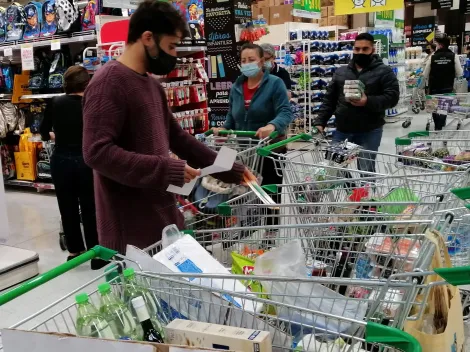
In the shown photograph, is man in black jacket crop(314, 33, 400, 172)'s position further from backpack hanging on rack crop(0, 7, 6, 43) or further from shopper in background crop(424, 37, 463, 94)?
shopper in background crop(424, 37, 463, 94)

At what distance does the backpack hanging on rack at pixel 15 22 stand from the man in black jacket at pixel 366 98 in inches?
174

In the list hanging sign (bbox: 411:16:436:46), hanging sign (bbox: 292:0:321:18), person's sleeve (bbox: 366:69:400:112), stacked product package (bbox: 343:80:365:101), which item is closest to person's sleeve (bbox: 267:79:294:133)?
stacked product package (bbox: 343:80:365:101)

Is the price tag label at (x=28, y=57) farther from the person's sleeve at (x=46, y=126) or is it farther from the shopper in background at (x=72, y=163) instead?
the shopper in background at (x=72, y=163)

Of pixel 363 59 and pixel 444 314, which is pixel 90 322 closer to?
pixel 444 314

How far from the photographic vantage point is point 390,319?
150 cm

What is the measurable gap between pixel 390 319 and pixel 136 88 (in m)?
1.29

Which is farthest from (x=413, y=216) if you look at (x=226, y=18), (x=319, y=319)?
(x=226, y=18)

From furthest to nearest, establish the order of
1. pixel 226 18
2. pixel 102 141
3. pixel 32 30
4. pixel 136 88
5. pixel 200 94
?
pixel 226 18 → pixel 32 30 → pixel 200 94 → pixel 136 88 → pixel 102 141

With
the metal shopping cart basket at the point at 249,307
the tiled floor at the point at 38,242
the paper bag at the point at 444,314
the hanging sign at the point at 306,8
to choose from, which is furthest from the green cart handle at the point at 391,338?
the hanging sign at the point at 306,8

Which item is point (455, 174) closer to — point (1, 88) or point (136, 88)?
point (136, 88)

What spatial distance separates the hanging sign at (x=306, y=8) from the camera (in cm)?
1012

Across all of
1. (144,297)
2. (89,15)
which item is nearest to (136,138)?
(144,297)

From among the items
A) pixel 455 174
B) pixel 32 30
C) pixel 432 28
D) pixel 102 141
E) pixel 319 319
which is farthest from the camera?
pixel 432 28

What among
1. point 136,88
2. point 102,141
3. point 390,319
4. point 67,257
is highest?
point 136,88
